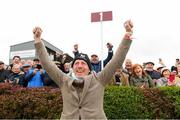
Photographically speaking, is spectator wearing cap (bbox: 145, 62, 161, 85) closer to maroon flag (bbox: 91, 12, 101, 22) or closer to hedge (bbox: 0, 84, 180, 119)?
hedge (bbox: 0, 84, 180, 119)

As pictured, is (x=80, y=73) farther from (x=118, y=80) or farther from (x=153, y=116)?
(x=118, y=80)

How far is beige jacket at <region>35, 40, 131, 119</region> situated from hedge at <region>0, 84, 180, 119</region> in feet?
18.9

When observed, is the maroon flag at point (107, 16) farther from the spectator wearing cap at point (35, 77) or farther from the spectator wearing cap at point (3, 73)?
the spectator wearing cap at point (3, 73)

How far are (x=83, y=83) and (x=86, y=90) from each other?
0.08m

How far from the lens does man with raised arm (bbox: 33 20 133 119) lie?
4570mm

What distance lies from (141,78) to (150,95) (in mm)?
648

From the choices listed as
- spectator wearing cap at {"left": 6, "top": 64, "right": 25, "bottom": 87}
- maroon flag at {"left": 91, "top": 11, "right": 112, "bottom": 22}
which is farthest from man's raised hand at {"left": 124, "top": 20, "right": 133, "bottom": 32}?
maroon flag at {"left": 91, "top": 11, "right": 112, "bottom": 22}

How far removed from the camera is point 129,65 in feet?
37.9

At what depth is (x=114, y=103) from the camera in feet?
34.7

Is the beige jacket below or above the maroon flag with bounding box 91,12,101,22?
below

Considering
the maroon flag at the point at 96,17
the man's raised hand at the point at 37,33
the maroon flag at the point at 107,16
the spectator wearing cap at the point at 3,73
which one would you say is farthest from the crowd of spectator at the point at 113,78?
the man's raised hand at the point at 37,33

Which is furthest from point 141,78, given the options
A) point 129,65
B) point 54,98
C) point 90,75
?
point 90,75

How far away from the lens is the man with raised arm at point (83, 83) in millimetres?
4570

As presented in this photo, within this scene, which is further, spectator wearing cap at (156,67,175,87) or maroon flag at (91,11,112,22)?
maroon flag at (91,11,112,22)
